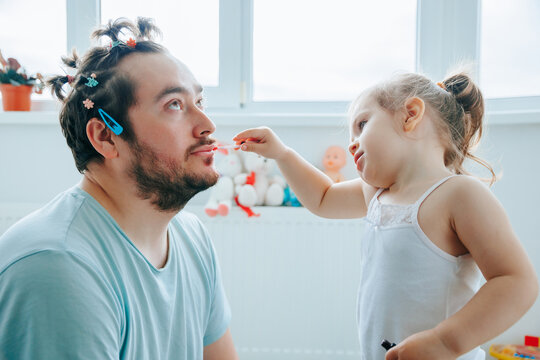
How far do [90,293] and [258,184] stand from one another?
126 cm

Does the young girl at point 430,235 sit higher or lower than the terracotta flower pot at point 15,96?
lower

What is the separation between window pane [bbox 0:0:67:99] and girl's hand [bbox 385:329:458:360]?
2.18m

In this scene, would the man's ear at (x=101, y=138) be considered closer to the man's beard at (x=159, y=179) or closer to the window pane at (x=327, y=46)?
the man's beard at (x=159, y=179)

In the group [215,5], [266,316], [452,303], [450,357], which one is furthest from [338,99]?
[450,357]

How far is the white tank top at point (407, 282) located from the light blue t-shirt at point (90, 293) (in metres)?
0.39

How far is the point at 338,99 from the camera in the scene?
2.18 m

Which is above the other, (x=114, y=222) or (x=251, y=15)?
(x=251, y=15)

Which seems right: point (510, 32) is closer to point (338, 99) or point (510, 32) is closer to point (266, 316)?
point (338, 99)

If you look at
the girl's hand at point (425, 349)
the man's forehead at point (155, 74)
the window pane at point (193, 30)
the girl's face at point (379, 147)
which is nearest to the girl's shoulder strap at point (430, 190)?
the girl's face at point (379, 147)

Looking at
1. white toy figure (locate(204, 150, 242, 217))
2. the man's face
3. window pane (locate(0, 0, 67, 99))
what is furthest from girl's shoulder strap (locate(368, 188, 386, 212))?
window pane (locate(0, 0, 67, 99))

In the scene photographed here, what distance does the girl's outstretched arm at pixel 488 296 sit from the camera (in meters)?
0.83

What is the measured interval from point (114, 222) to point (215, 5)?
5.27ft

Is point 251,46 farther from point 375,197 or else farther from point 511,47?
point 375,197

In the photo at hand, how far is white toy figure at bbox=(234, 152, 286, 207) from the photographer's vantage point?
1946 millimetres
